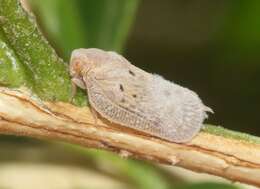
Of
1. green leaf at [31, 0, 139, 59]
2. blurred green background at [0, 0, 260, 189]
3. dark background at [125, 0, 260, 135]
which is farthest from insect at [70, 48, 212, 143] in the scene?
dark background at [125, 0, 260, 135]

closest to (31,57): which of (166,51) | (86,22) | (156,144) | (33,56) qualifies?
(33,56)

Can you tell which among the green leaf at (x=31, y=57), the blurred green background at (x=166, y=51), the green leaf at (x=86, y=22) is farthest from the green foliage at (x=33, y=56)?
the green leaf at (x=86, y=22)

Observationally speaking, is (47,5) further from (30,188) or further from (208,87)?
(208,87)

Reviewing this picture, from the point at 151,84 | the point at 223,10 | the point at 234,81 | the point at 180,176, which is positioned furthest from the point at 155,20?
the point at 151,84

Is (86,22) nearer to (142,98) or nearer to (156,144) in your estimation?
(142,98)

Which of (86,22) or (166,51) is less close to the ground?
(86,22)

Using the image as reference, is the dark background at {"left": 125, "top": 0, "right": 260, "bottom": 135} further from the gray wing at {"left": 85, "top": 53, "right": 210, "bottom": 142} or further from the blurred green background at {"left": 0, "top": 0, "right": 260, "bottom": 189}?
the gray wing at {"left": 85, "top": 53, "right": 210, "bottom": 142}
